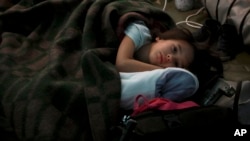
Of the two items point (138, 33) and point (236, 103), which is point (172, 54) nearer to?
point (138, 33)

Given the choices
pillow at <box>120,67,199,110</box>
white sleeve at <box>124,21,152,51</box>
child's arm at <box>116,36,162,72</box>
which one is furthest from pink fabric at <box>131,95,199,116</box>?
white sleeve at <box>124,21,152,51</box>

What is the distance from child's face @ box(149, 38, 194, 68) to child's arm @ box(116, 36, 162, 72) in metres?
0.04

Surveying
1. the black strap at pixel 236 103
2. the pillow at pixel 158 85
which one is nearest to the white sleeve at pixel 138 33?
the pillow at pixel 158 85

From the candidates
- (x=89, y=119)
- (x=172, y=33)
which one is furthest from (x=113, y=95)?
(x=172, y=33)

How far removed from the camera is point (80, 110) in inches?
38.8

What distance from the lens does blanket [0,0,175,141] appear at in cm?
96

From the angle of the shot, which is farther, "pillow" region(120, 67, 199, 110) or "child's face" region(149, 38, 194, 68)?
"child's face" region(149, 38, 194, 68)

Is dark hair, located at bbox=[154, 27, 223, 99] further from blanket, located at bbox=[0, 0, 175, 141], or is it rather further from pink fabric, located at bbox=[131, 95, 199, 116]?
pink fabric, located at bbox=[131, 95, 199, 116]

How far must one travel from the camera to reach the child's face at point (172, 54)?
3.76ft

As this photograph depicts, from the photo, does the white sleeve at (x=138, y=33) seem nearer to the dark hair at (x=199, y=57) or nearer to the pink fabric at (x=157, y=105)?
the dark hair at (x=199, y=57)

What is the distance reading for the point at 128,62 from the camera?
3.66 ft

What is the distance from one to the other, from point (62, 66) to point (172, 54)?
376 mm

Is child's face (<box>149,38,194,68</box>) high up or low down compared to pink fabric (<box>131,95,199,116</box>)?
up

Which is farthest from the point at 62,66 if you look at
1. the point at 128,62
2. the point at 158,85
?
the point at 158,85
